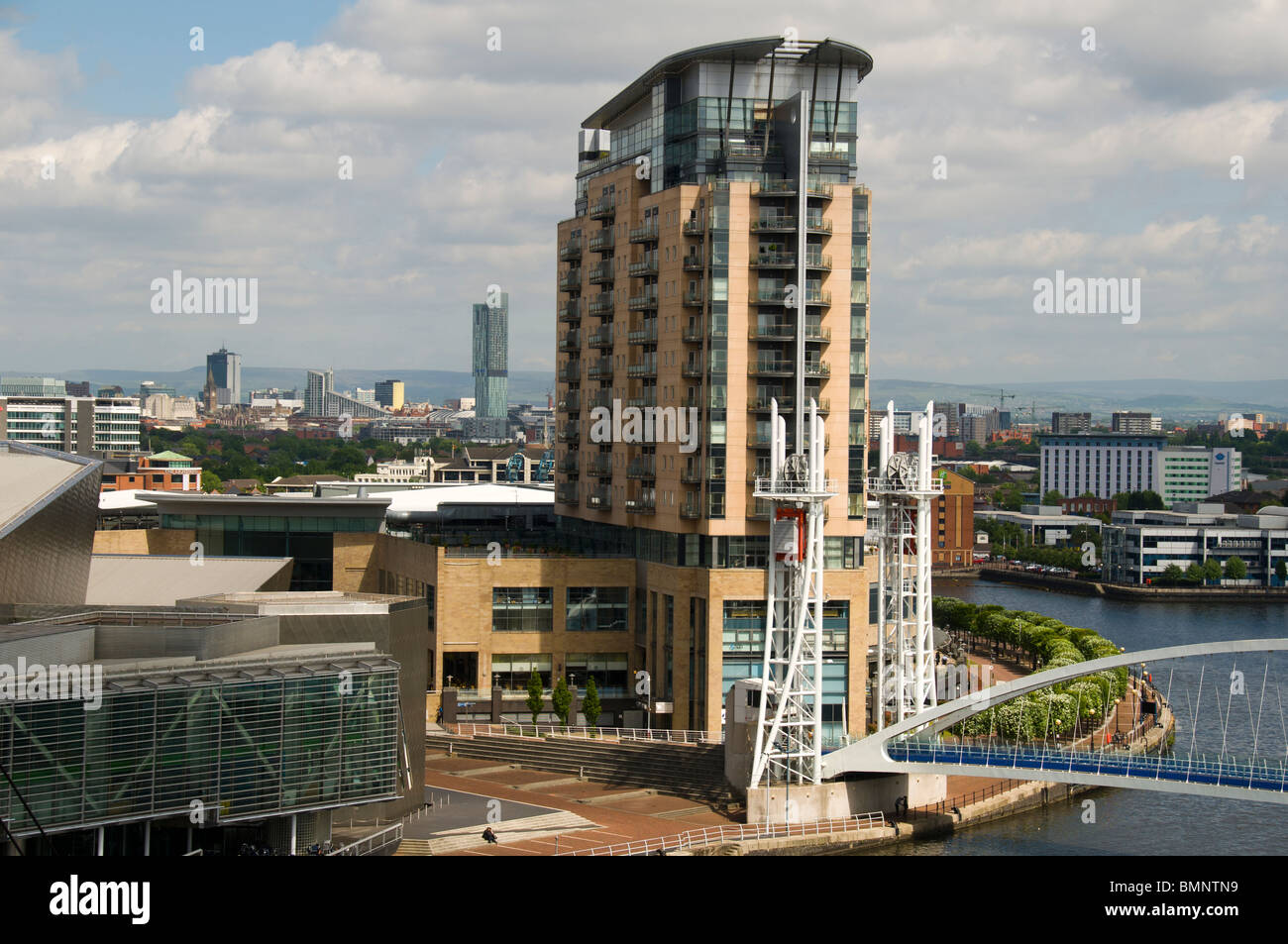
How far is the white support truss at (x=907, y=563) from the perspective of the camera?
55406 mm

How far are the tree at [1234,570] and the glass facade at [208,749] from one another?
451 ft

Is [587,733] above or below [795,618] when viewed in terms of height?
below

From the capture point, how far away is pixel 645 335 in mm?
62812

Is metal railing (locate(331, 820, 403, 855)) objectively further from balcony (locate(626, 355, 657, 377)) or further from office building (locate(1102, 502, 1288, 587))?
office building (locate(1102, 502, 1288, 587))

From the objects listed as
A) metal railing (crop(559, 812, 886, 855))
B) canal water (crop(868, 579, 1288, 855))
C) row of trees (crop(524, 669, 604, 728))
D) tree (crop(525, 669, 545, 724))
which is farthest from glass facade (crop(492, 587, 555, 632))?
canal water (crop(868, 579, 1288, 855))

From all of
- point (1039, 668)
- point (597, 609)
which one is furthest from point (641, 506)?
point (1039, 668)

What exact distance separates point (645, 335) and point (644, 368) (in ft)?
4.35

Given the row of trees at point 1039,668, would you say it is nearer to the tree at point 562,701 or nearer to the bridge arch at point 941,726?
the bridge arch at point 941,726

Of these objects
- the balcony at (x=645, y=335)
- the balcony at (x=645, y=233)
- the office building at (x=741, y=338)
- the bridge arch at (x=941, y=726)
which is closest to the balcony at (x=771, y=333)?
the office building at (x=741, y=338)

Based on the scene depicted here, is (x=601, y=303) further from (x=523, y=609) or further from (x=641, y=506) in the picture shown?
(x=523, y=609)

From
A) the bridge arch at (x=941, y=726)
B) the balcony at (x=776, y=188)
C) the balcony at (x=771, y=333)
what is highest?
the balcony at (x=776, y=188)

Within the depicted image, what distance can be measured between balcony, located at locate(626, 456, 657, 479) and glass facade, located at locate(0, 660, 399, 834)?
77.4 feet

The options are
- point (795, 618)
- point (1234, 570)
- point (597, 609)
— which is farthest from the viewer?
point (1234, 570)

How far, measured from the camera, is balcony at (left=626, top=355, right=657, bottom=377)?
205 ft
